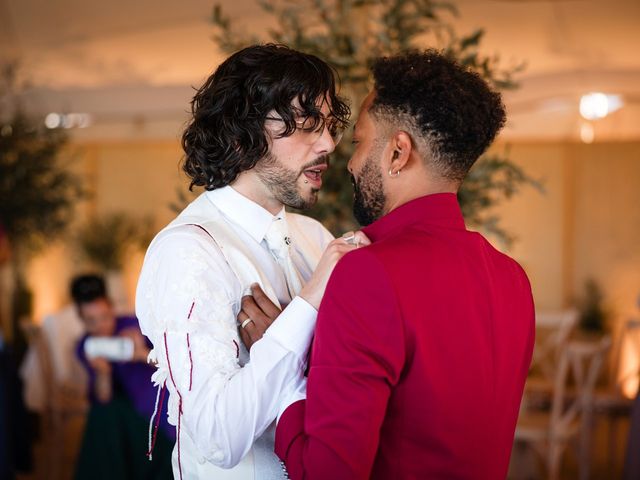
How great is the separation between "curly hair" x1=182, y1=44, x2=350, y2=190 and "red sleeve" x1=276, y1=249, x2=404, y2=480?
51cm

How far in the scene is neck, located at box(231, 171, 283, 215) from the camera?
1.90 metres

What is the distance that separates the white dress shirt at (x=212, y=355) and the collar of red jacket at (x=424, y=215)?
0.22m

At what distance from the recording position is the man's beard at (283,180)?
1.86m

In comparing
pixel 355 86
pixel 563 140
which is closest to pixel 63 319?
pixel 355 86

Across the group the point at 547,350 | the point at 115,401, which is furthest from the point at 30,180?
the point at 547,350

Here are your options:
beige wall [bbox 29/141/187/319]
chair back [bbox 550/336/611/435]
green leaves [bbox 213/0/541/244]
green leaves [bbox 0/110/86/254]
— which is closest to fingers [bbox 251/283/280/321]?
green leaves [bbox 213/0/541/244]

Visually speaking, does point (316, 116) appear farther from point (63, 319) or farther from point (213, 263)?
point (63, 319)

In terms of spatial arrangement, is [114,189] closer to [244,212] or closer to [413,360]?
[244,212]

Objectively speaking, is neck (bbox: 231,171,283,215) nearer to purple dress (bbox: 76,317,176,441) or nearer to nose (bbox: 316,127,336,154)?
nose (bbox: 316,127,336,154)

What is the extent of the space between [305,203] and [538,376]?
716cm

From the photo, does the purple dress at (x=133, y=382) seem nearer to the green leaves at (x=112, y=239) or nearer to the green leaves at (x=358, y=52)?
the green leaves at (x=358, y=52)

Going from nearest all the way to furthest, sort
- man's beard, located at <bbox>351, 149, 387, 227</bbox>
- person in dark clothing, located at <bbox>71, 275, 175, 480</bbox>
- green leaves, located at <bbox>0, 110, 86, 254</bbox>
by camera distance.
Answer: man's beard, located at <bbox>351, 149, 387, 227</bbox>
person in dark clothing, located at <bbox>71, 275, 175, 480</bbox>
green leaves, located at <bbox>0, 110, 86, 254</bbox>

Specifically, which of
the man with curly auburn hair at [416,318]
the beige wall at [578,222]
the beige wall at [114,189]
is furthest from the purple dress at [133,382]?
the beige wall at [114,189]

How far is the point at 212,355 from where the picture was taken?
1.58m
